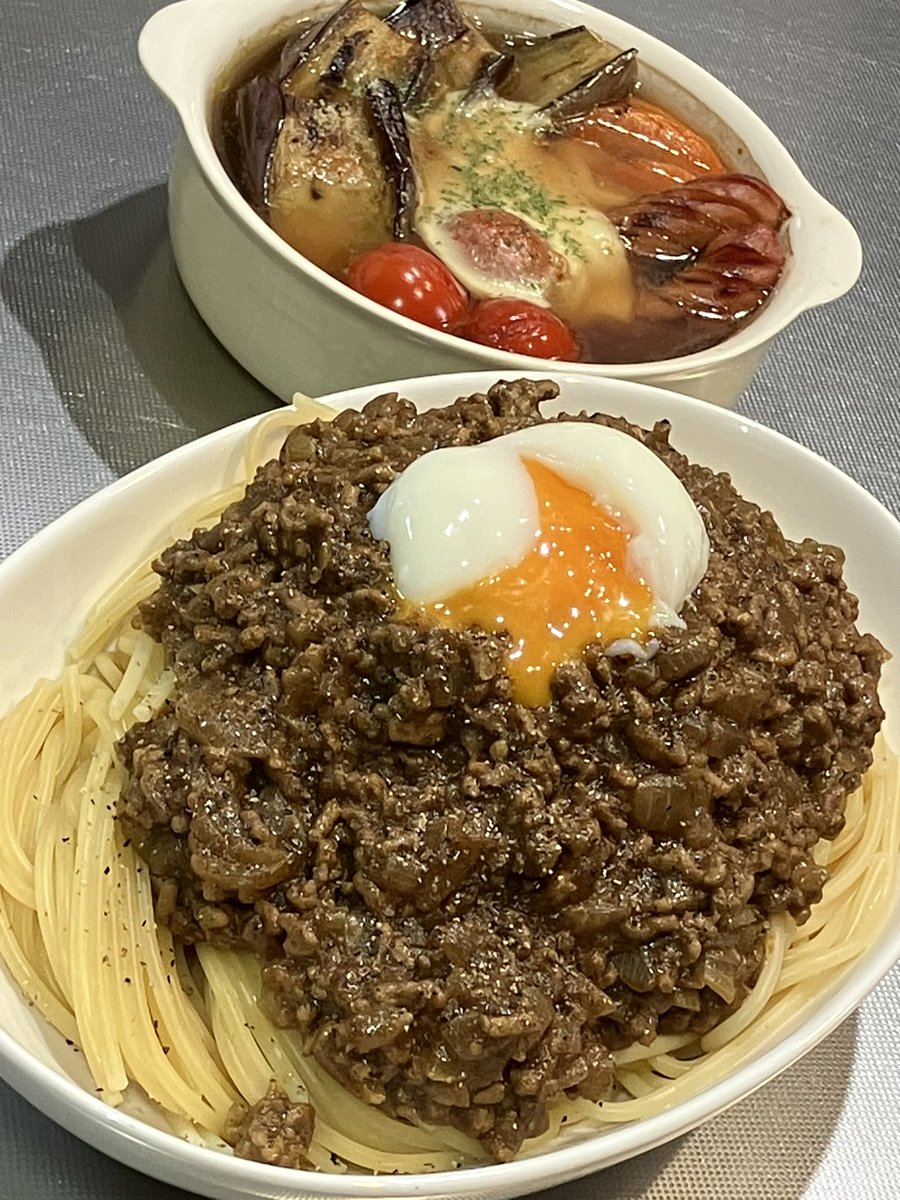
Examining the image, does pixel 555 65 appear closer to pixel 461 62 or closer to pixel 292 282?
pixel 461 62

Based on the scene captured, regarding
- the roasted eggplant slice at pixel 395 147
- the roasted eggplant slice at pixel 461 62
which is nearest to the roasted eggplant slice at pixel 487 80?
the roasted eggplant slice at pixel 461 62

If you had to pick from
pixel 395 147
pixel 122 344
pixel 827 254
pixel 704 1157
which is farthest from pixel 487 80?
pixel 704 1157

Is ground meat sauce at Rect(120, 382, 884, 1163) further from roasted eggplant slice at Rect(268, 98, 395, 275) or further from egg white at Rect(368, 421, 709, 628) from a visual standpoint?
roasted eggplant slice at Rect(268, 98, 395, 275)

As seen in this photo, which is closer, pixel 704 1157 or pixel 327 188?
pixel 704 1157

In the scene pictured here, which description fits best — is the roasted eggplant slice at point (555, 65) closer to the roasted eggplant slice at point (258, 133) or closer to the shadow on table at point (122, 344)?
the roasted eggplant slice at point (258, 133)

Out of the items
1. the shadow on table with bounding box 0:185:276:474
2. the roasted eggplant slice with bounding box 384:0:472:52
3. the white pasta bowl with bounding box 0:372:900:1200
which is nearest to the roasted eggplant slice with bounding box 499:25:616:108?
the roasted eggplant slice with bounding box 384:0:472:52

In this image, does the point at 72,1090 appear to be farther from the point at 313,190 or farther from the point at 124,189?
the point at 124,189
